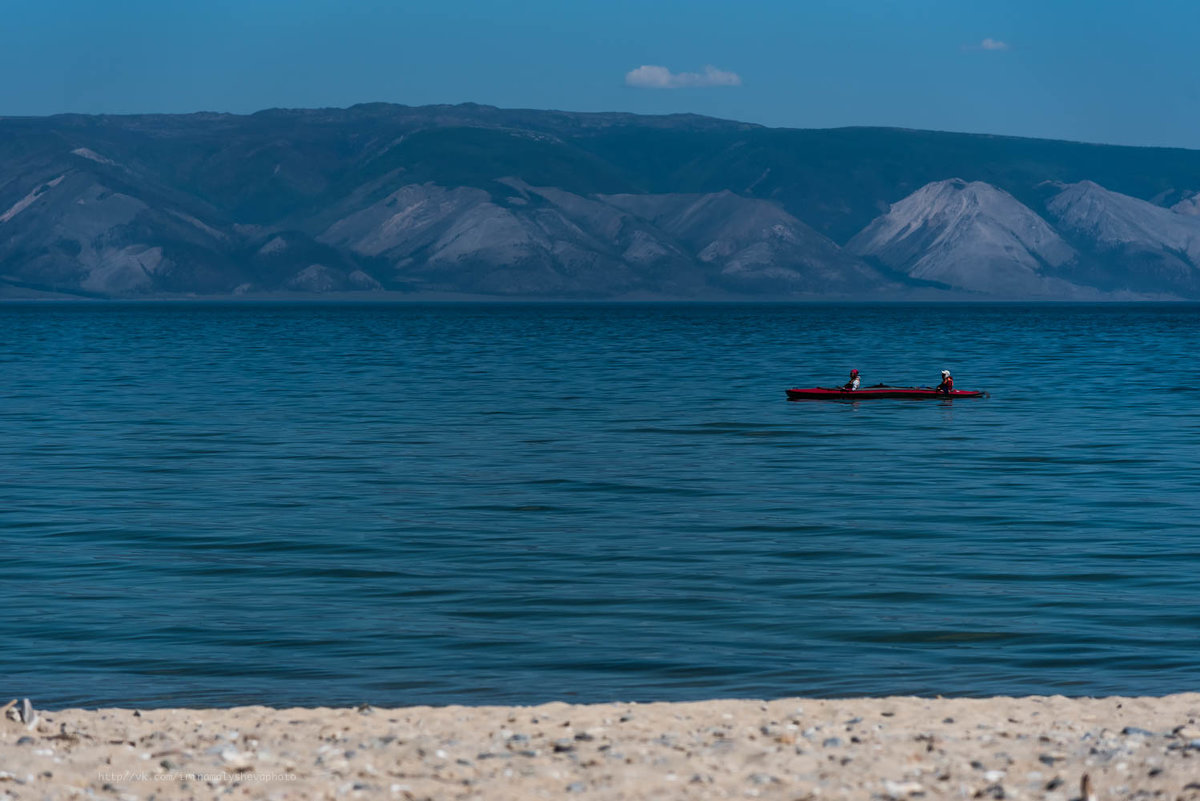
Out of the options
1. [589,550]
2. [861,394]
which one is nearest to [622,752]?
[589,550]

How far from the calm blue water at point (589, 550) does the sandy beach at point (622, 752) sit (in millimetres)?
2206

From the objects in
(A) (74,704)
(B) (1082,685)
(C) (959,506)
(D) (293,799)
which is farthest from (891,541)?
(D) (293,799)

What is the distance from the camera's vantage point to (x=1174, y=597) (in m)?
20.8

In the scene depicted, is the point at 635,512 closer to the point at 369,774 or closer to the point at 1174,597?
the point at 1174,597

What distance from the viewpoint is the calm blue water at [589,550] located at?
676 inches

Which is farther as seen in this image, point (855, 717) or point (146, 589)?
point (146, 589)

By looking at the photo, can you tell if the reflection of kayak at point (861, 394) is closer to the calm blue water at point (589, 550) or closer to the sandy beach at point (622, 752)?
the calm blue water at point (589, 550)

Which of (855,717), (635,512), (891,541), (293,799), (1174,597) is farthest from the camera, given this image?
(635,512)

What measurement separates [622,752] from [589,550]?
497 inches

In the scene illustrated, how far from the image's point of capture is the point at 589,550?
81.6 ft

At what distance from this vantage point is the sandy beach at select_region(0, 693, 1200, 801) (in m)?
11.3

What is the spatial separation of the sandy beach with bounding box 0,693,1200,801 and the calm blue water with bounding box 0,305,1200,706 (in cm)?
221

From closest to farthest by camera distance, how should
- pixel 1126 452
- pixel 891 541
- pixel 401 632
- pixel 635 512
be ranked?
pixel 401 632, pixel 891 541, pixel 635 512, pixel 1126 452

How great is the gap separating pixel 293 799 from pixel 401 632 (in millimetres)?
7776
